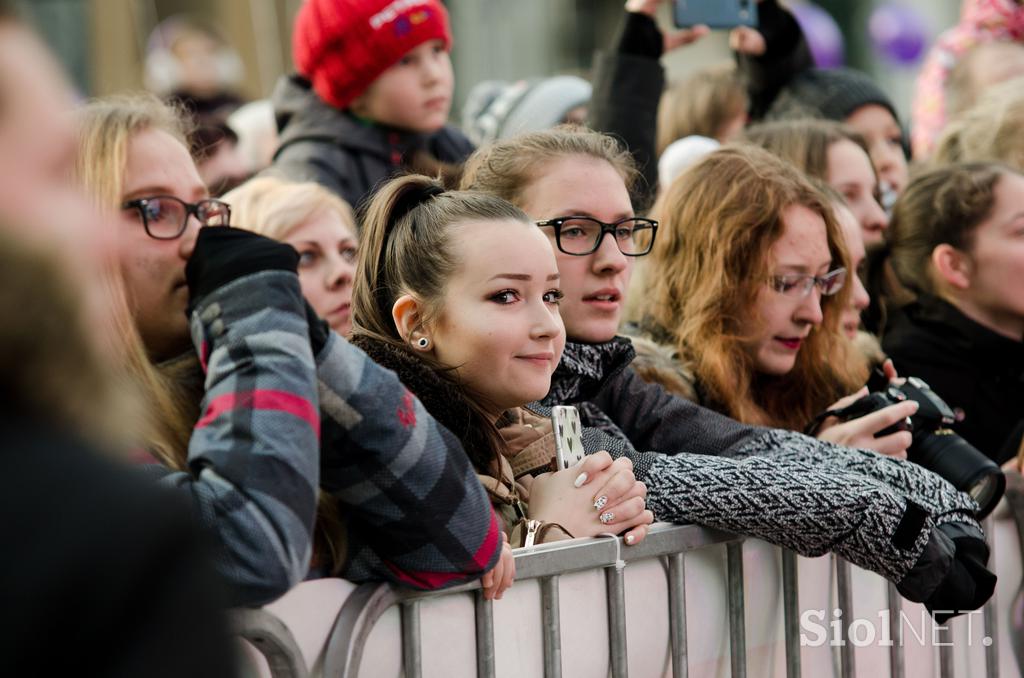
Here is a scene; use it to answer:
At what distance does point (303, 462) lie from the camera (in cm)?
185

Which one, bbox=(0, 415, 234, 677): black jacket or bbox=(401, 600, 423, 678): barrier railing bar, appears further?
bbox=(401, 600, 423, 678): barrier railing bar

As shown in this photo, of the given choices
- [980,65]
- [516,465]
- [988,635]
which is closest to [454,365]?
[516,465]

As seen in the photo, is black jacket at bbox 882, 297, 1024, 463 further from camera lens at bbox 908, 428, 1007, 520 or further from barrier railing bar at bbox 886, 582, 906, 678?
barrier railing bar at bbox 886, 582, 906, 678

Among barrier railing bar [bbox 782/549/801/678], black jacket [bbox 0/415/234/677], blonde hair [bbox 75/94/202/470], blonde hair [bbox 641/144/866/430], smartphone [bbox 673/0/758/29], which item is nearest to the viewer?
black jacket [bbox 0/415/234/677]

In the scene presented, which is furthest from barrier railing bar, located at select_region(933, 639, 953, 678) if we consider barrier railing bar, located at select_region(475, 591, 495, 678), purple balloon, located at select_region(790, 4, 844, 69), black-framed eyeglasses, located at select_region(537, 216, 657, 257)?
purple balloon, located at select_region(790, 4, 844, 69)

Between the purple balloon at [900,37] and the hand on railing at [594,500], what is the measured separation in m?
11.7

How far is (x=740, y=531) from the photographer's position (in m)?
2.73

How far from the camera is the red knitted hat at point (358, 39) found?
4566mm

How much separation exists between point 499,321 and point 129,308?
665 millimetres

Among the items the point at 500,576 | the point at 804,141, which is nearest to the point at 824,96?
the point at 804,141

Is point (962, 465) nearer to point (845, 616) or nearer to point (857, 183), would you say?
point (845, 616)

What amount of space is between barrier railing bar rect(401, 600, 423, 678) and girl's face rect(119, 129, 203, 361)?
602 mm

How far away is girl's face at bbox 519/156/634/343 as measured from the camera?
3.03 metres

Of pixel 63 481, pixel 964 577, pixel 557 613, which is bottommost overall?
pixel 964 577
